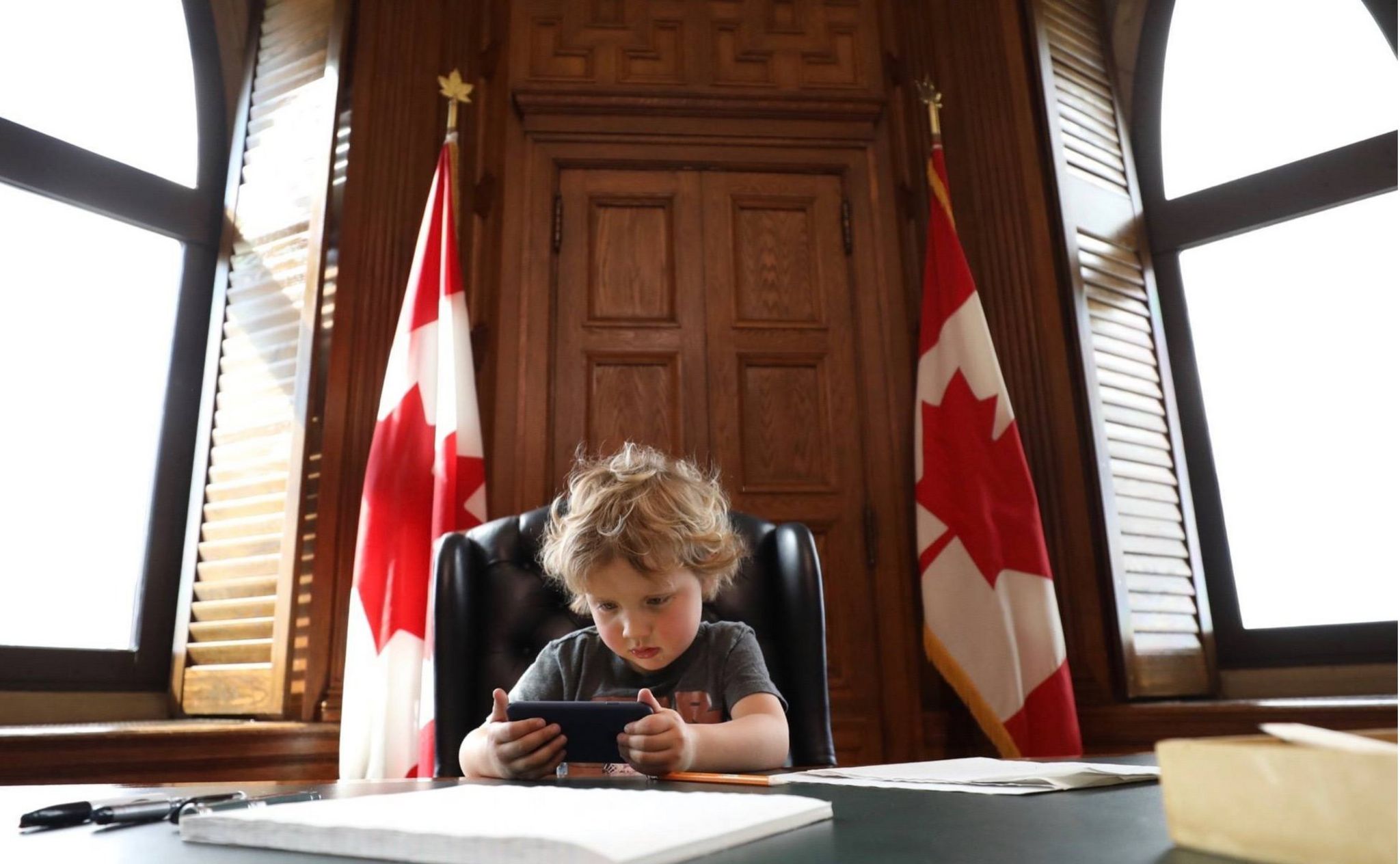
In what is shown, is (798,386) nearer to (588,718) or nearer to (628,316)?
(628,316)

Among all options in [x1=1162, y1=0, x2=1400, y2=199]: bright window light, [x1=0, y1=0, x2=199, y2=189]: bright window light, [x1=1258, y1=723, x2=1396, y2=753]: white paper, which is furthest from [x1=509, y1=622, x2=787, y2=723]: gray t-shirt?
[x1=1162, y1=0, x2=1400, y2=199]: bright window light

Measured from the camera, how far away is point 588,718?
101cm

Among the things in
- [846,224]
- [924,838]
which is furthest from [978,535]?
[924,838]

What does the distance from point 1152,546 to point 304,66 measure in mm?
2958

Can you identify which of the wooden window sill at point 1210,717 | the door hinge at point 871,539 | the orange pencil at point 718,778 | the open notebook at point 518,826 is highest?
the door hinge at point 871,539

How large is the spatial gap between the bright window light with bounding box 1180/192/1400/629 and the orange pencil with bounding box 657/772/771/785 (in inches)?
95.8

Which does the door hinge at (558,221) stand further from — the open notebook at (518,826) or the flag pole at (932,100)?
the open notebook at (518,826)

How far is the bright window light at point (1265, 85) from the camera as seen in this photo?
9.48 feet

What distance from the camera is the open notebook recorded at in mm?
414

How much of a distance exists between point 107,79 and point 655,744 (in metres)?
2.95

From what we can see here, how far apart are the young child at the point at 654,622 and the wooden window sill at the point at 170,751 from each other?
1159 mm

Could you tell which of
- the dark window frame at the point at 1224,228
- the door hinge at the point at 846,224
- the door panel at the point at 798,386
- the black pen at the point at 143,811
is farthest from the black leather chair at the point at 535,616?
the dark window frame at the point at 1224,228

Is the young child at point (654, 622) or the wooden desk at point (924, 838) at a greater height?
the young child at point (654, 622)

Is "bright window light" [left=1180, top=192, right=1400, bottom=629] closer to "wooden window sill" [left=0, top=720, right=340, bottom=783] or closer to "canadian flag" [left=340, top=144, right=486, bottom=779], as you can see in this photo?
"canadian flag" [left=340, top=144, right=486, bottom=779]
